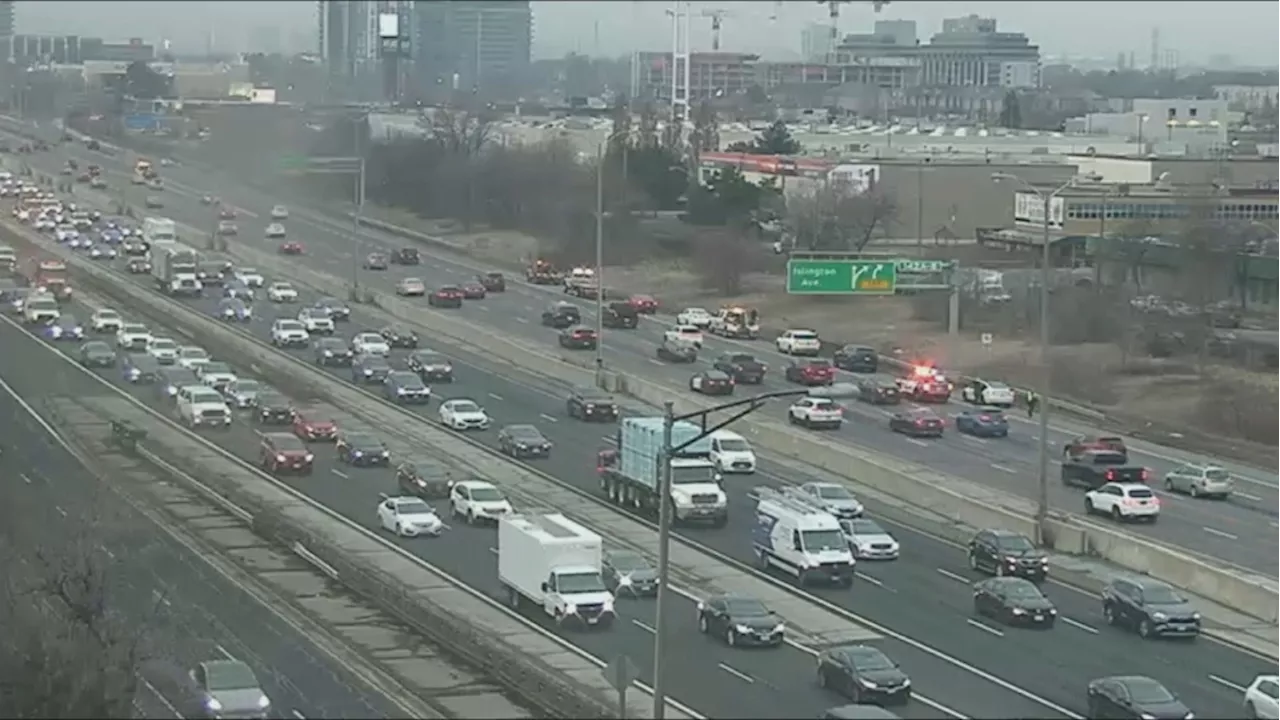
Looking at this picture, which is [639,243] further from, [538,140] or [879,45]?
[879,45]

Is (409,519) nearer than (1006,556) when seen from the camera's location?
No

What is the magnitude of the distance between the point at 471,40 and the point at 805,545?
6489mm

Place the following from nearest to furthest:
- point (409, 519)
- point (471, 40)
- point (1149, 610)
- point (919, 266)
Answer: point (1149, 610) < point (409, 519) < point (471, 40) < point (919, 266)

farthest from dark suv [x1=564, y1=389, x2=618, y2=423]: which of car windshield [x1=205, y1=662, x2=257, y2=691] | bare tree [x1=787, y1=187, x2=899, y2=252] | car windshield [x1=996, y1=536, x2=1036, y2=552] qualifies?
car windshield [x1=205, y1=662, x2=257, y2=691]

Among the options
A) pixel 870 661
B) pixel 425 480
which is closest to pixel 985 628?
pixel 870 661

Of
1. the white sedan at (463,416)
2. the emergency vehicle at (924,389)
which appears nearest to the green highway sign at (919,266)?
the emergency vehicle at (924,389)

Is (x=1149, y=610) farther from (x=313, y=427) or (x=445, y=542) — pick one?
(x=313, y=427)

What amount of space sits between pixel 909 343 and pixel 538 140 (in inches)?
451

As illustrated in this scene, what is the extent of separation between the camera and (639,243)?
1112 inches

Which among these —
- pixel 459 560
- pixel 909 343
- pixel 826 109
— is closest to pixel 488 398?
pixel 909 343

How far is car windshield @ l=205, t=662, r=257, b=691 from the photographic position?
28.6ft

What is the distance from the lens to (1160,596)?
1123cm

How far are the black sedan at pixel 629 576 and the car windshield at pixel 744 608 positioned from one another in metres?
0.82

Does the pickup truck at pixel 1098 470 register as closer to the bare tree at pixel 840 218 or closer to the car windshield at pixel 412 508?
the car windshield at pixel 412 508
